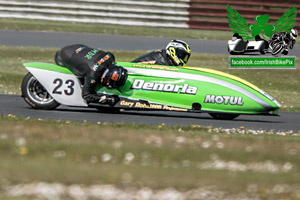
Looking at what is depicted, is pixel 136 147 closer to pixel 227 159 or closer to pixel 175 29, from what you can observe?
pixel 227 159

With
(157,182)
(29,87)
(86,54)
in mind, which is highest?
(86,54)

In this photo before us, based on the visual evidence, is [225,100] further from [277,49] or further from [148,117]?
[277,49]

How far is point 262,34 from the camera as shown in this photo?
64.3ft

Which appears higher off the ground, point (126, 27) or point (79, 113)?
point (126, 27)

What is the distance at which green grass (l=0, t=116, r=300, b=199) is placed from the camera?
515 cm

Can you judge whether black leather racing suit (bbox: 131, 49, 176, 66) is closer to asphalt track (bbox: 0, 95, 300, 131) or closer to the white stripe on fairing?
the white stripe on fairing

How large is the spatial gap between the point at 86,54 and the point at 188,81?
5.99 ft

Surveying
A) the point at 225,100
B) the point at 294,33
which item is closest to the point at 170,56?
the point at 225,100

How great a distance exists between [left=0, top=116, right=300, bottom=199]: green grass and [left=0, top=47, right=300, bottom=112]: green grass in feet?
20.1

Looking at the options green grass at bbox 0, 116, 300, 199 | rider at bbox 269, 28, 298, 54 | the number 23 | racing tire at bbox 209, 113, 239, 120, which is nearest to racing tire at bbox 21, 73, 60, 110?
the number 23

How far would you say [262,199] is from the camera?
491 centimetres

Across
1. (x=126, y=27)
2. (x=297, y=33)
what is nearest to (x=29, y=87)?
(x=126, y=27)

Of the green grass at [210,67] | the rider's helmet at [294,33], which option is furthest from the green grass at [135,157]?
the rider's helmet at [294,33]

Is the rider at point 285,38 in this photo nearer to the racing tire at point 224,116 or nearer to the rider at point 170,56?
the racing tire at point 224,116
